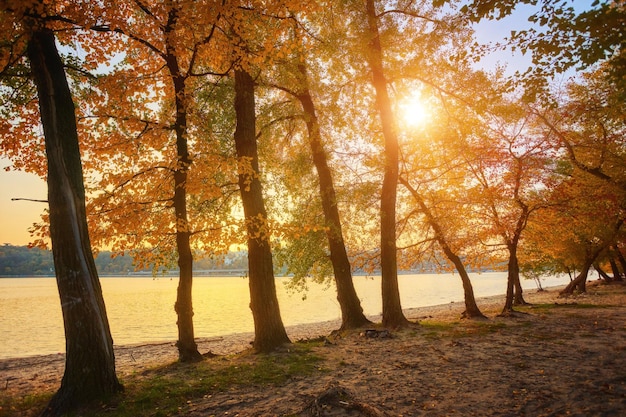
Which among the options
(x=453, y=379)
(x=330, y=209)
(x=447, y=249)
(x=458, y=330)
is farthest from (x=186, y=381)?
(x=447, y=249)

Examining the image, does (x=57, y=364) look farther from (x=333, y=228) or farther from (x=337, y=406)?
(x=337, y=406)

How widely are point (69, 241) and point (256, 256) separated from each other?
513 cm

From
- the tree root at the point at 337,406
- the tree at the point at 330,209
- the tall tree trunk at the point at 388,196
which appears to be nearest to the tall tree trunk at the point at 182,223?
the tree at the point at 330,209

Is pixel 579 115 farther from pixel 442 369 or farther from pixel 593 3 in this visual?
pixel 442 369

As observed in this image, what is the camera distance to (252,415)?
5.71m

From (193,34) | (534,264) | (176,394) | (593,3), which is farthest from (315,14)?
(534,264)

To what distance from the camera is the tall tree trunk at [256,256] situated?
35.2 feet

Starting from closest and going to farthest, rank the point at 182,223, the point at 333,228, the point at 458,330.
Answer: the point at 182,223
the point at 458,330
the point at 333,228

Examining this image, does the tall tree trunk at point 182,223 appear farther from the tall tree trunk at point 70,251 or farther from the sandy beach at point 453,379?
the tall tree trunk at point 70,251

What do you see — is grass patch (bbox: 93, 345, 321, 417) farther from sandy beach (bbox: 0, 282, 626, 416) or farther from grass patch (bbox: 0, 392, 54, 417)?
grass patch (bbox: 0, 392, 54, 417)

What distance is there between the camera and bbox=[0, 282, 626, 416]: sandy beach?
566cm

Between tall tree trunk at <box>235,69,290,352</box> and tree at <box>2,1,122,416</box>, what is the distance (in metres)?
4.28

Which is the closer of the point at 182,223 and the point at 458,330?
the point at 182,223

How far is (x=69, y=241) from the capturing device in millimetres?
6793
